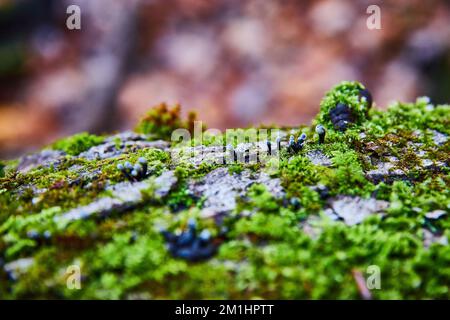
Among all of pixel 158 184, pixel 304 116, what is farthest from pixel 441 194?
pixel 304 116

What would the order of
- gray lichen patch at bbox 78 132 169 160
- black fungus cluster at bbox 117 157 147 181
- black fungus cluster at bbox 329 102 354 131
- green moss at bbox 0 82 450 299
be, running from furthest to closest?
gray lichen patch at bbox 78 132 169 160
black fungus cluster at bbox 329 102 354 131
black fungus cluster at bbox 117 157 147 181
green moss at bbox 0 82 450 299

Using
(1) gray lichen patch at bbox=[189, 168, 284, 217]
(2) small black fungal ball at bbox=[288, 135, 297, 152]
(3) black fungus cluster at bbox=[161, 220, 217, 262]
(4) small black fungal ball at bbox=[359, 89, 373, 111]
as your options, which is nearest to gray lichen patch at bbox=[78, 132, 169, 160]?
(1) gray lichen patch at bbox=[189, 168, 284, 217]

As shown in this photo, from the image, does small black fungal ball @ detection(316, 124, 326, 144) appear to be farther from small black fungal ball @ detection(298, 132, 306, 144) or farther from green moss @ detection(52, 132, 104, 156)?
green moss @ detection(52, 132, 104, 156)

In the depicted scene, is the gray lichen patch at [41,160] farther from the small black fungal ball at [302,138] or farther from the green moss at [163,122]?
the small black fungal ball at [302,138]

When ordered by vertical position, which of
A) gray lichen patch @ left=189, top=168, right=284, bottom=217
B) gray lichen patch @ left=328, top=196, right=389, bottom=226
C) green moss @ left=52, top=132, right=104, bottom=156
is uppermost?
green moss @ left=52, top=132, right=104, bottom=156

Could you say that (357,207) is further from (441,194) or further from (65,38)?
(65,38)
